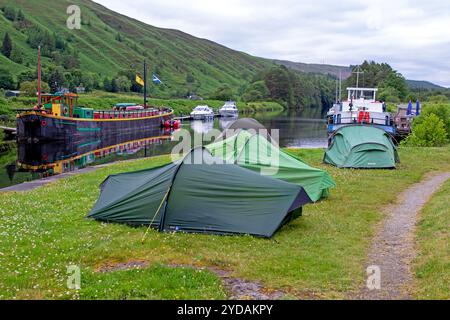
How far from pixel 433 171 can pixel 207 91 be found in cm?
15986

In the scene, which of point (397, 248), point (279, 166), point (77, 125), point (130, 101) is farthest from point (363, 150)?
point (130, 101)

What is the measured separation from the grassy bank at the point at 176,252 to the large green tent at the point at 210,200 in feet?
1.31

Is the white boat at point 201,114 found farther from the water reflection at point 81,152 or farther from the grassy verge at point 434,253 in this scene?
the grassy verge at point 434,253

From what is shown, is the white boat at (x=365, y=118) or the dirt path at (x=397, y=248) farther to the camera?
the white boat at (x=365, y=118)

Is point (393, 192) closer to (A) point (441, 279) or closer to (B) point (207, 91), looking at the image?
(A) point (441, 279)

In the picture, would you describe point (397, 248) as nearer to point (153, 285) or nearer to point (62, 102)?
point (153, 285)

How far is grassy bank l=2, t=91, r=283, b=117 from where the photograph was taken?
67.7 m

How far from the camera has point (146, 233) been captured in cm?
1122

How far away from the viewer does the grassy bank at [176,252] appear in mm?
8188

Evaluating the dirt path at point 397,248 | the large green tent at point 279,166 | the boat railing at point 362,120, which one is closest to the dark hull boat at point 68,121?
the boat railing at point 362,120

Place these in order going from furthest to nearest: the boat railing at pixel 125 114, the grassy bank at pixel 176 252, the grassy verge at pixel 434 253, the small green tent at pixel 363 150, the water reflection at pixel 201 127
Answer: the water reflection at pixel 201 127 < the boat railing at pixel 125 114 < the small green tent at pixel 363 150 < the grassy bank at pixel 176 252 < the grassy verge at pixel 434 253

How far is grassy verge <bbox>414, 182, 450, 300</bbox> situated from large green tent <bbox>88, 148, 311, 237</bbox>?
9.89 ft

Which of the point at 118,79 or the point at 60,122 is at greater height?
the point at 118,79
